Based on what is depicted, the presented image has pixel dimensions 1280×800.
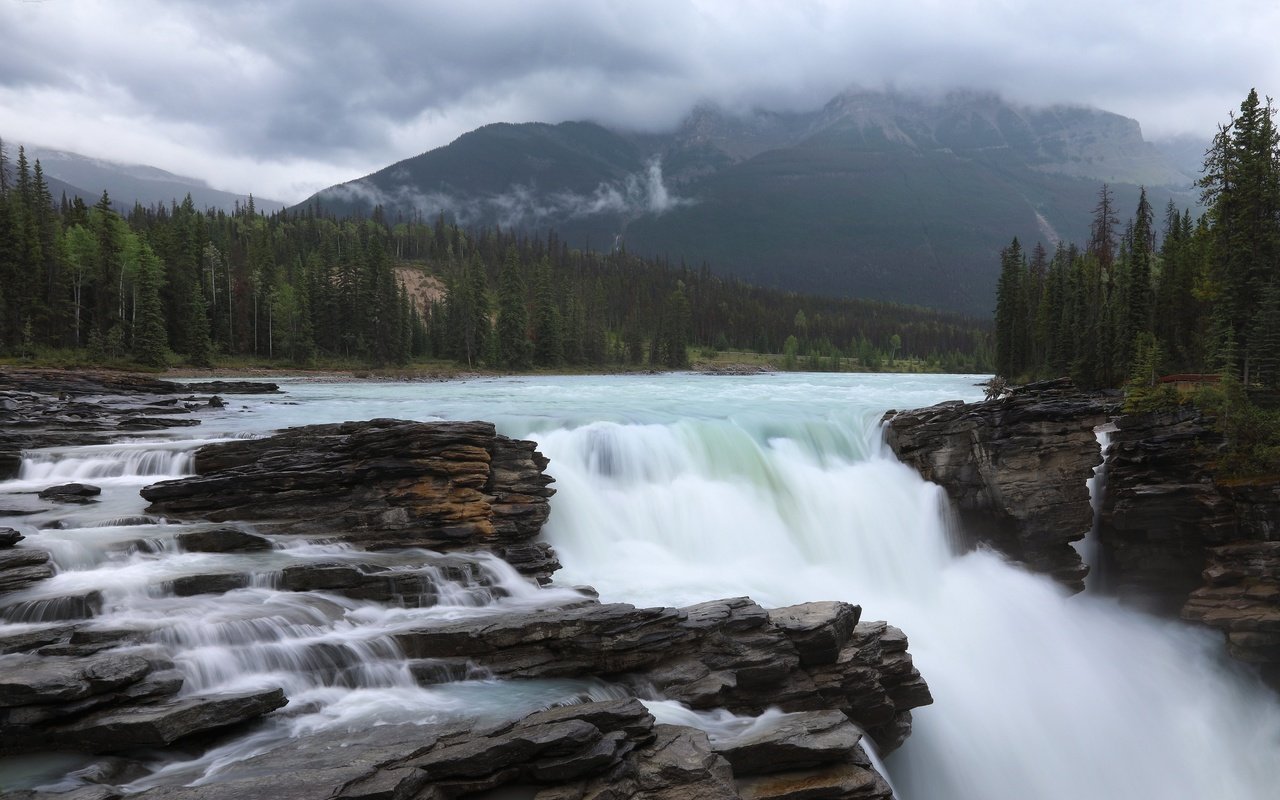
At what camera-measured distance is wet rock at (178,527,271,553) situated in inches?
532

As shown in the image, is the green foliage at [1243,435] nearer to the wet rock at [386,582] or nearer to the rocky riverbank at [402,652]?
the rocky riverbank at [402,652]

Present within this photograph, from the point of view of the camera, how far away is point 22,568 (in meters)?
11.2

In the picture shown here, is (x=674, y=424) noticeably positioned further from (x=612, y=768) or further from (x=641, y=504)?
(x=612, y=768)

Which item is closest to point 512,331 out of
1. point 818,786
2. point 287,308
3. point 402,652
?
point 287,308

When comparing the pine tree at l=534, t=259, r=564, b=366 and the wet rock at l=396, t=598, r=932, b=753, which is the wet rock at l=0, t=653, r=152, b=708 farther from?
the pine tree at l=534, t=259, r=564, b=366

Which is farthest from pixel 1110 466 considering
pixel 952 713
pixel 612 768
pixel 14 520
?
pixel 14 520

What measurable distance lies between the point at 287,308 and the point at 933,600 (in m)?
97.4

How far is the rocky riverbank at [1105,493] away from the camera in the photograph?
2134cm

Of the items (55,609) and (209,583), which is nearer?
(55,609)

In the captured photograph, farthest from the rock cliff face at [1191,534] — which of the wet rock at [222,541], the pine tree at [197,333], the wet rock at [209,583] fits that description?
the pine tree at [197,333]

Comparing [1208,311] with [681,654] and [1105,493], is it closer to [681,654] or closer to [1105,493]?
[1105,493]

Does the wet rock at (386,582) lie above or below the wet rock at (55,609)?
below

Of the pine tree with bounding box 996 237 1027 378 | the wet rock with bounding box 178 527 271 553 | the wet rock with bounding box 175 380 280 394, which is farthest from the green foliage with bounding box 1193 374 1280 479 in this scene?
the pine tree with bounding box 996 237 1027 378

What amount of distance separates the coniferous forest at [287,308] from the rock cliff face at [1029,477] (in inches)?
3014
